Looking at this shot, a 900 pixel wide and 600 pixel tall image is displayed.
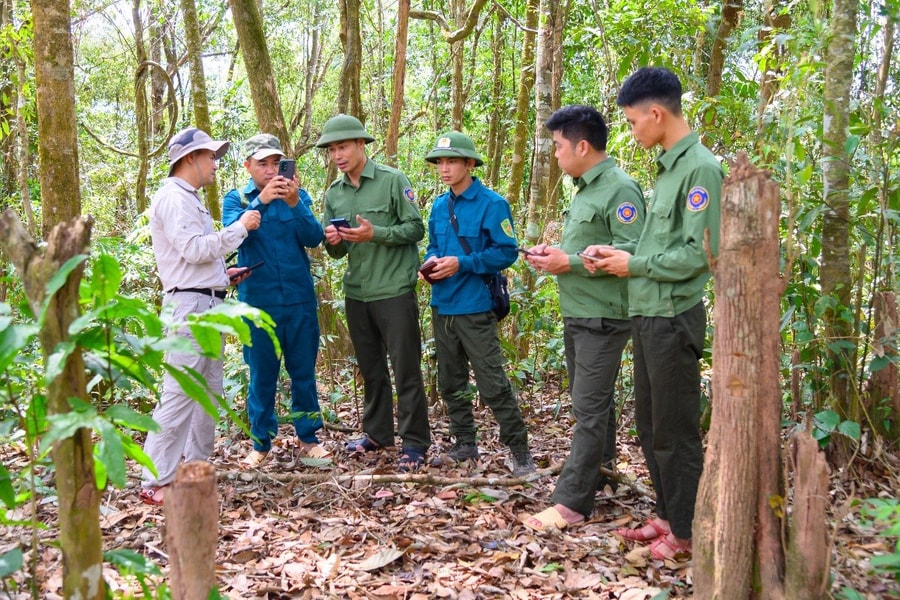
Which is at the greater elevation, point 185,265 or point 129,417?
point 185,265

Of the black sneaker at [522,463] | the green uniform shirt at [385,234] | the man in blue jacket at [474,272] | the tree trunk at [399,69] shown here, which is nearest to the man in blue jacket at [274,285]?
the green uniform shirt at [385,234]

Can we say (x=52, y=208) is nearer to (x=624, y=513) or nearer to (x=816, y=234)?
(x=624, y=513)

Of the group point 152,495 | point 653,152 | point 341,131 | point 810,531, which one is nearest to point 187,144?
point 341,131

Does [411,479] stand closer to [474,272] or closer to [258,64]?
[474,272]

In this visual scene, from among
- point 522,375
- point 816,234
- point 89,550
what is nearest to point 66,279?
point 89,550

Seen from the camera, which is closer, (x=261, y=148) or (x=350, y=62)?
(x=261, y=148)

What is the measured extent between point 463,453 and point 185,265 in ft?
6.72

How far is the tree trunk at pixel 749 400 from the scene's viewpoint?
8.12 ft

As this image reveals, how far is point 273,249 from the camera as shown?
15.4 ft

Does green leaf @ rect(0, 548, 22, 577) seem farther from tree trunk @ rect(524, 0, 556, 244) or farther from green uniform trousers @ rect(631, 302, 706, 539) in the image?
tree trunk @ rect(524, 0, 556, 244)

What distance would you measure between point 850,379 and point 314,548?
3.03 metres

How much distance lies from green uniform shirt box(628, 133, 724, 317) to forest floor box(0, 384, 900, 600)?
1053mm

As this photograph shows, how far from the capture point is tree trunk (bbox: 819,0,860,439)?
4.11 meters

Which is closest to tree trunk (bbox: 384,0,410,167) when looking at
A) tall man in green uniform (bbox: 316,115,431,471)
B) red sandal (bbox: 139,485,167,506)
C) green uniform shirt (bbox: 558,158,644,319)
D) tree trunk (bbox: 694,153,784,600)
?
tall man in green uniform (bbox: 316,115,431,471)
